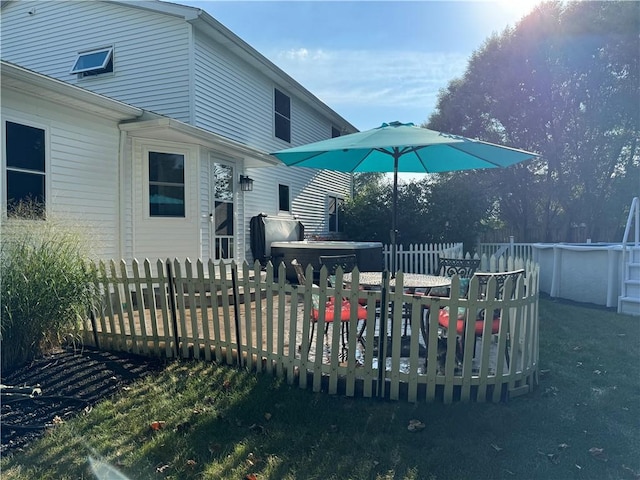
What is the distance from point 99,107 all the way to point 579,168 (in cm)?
1616

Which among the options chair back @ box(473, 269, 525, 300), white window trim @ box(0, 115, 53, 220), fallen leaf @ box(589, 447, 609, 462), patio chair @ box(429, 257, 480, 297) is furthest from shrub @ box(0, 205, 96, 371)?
patio chair @ box(429, 257, 480, 297)

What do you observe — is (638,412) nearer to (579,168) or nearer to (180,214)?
(180,214)

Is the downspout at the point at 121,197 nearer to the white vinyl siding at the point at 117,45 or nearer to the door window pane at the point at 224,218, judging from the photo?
the door window pane at the point at 224,218

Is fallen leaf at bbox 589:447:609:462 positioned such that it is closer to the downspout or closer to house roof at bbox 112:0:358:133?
the downspout

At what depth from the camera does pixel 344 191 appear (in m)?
19.0

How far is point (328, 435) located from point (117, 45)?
10.7 meters

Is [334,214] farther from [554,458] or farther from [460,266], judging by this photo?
[554,458]

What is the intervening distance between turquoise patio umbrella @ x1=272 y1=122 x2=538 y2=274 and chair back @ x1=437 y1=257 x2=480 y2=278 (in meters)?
1.44

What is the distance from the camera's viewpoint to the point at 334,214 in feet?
57.7

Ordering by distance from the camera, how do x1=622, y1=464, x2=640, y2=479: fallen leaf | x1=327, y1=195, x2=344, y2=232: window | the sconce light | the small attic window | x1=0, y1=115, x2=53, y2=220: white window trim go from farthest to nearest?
x1=327, y1=195, x2=344, y2=232: window
the small attic window
the sconce light
x1=0, y1=115, x2=53, y2=220: white window trim
x1=622, y1=464, x2=640, y2=479: fallen leaf

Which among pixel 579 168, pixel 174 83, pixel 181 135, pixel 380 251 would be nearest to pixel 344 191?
pixel 380 251

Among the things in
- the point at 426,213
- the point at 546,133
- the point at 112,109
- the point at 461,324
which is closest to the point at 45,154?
the point at 112,109

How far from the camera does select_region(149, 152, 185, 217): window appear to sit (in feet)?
25.4

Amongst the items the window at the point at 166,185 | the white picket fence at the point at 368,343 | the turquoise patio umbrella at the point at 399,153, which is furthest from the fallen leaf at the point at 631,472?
the window at the point at 166,185
